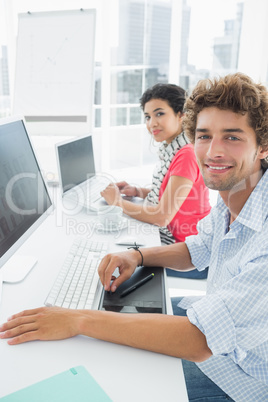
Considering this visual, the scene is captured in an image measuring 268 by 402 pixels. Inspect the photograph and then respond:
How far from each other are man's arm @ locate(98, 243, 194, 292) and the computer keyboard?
4cm

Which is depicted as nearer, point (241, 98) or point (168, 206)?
point (241, 98)

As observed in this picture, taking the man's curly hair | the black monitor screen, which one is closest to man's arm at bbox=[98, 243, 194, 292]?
the man's curly hair

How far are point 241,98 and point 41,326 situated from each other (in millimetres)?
760

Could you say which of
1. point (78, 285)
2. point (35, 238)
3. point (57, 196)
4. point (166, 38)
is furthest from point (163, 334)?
point (166, 38)

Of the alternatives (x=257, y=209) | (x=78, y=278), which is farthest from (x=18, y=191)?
(x=257, y=209)

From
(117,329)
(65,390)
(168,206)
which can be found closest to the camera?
(65,390)

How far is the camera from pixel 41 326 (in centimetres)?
71

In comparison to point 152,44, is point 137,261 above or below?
below

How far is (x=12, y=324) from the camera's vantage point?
2.35 feet

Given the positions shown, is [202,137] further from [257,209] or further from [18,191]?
[18,191]

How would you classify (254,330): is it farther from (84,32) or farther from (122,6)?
(122,6)

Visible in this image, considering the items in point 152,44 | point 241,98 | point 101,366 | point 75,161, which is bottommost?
point 101,366

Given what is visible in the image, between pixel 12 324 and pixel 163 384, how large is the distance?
34 centimetres

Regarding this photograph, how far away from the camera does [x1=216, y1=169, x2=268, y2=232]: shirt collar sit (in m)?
0.79
